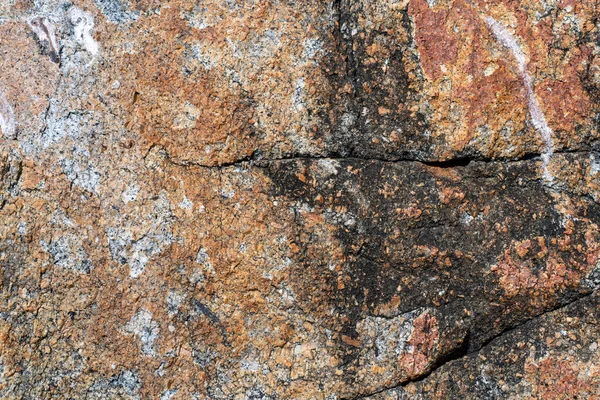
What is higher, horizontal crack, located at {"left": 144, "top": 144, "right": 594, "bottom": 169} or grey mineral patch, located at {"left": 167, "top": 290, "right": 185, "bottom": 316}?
horizontal crack, located at {"left": 144, "top": 144, "right": 594, "bottom": 169}

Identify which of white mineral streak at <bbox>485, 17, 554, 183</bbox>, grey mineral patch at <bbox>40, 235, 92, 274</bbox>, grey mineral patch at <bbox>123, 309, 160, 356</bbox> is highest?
white mineral streak at <bbox>485, 17, 554, 183</bbox>

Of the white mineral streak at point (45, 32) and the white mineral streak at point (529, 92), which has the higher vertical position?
the white mineral streak at point (529, 92)

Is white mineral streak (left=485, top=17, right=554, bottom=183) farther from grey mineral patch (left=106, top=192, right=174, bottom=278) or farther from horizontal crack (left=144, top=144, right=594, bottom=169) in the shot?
grey mineral patch (left=106, top=192, right=174, bottom=278)

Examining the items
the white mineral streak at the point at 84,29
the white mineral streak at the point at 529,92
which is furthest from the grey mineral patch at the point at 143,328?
the white mineral streak at the point at 529,92

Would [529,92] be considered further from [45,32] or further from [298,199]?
[45,32]

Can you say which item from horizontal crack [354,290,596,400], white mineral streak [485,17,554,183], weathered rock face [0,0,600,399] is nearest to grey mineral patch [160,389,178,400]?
weathered rock face [0,0,600,399]

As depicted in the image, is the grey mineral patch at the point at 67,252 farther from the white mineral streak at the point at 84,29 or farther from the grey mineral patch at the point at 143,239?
the white mineral streak at the point at 84,29
